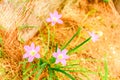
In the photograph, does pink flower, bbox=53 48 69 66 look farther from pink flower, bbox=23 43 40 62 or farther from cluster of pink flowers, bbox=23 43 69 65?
pink flower, bbox=23 43 40 62

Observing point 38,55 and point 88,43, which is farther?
point 88,43

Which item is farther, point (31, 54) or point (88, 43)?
point (88, 43)

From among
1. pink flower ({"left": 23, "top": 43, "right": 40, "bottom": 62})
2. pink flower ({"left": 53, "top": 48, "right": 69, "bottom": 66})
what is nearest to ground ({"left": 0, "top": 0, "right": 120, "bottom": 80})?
pink flower ({"left": 23, "top": 43, "right": 40, "bottom": 62})

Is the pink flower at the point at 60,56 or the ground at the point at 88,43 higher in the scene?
the ground at the point at 88,43

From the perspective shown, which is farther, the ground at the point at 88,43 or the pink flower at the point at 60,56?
the ground at the point at 88,43

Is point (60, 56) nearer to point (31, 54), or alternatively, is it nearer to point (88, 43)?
point (31, 54)

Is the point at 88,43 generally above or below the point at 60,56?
above

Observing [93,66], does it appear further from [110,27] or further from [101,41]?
[110,27]

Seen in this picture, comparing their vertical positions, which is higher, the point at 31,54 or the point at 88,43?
the point at 88,43

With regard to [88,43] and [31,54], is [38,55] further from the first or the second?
[88,43]

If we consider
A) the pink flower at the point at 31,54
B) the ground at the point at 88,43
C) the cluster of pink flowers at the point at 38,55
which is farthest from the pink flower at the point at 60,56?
the ground at the point at 88,43

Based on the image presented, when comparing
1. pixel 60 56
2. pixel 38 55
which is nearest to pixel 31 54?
pixel 38 55

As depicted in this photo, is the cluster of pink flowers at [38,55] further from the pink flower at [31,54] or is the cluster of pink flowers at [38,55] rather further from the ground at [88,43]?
the ground at [88,43]
